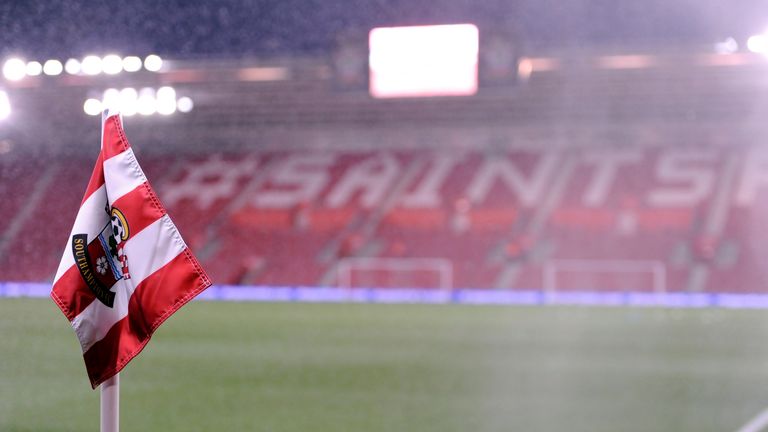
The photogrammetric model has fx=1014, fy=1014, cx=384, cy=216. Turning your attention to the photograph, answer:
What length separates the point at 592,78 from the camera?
→ 853 inches

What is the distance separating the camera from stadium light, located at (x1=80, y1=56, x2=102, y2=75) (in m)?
20.5

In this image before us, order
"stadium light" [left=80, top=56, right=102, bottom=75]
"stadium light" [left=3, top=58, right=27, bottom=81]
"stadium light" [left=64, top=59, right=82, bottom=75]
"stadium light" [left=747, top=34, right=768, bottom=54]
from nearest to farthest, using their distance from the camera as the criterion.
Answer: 1. "stadium light" [left=747, top=34, right=768, bottom=54]
2. "stadium light" [left=3, top=58, right=27, bottom=81]
3. "stadium light" [left=80, top=56, right=102, bottom=75]
4. "stadium light" [left=64, top=59, right=82, bottom=75]

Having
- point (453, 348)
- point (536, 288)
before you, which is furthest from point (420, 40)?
point (453, 348)

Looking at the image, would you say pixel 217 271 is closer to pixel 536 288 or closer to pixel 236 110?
pixel 236 110

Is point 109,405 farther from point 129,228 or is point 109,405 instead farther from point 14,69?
point 14,69

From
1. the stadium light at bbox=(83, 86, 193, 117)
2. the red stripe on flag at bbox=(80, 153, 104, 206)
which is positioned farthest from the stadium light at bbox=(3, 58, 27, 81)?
the red stripe on flag at bbox=(80, 153, 104, 206)

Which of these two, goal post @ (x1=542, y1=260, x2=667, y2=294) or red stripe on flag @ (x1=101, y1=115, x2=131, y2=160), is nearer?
red stripe on flag @ (x1=101, y1=115, x2=131, y2=160)

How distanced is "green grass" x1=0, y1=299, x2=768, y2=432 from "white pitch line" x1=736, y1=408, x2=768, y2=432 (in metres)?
0.07

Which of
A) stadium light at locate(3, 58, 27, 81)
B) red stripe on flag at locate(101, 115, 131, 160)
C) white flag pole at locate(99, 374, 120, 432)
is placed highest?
stadium light at locate(3, 58, 27, 81)

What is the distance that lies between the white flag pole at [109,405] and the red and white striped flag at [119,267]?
3cm

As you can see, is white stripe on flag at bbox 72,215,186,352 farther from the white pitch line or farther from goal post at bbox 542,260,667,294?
goal post at bbox 542,260,667,294

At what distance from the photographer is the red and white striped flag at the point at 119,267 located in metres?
2.71

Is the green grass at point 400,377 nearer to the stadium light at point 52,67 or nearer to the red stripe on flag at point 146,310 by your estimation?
the red stripe on flag at point 146,310

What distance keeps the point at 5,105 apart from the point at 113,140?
21.8 meters
